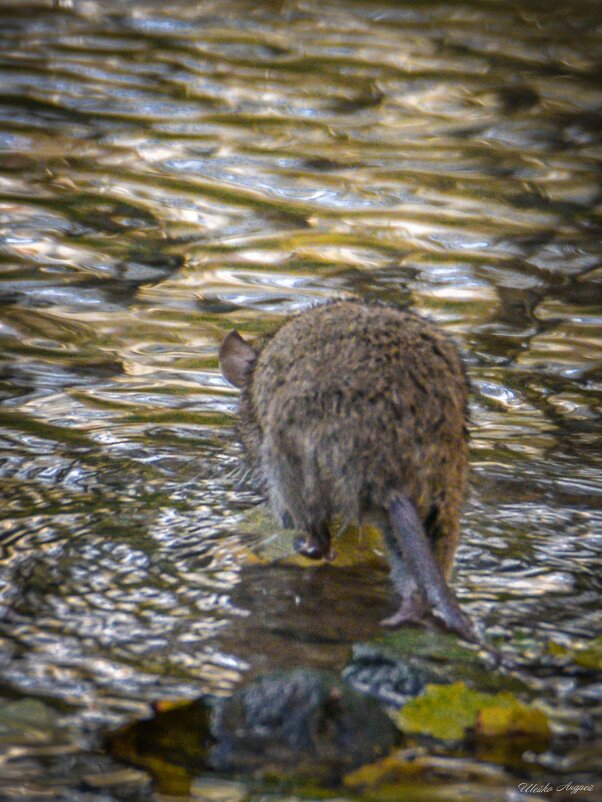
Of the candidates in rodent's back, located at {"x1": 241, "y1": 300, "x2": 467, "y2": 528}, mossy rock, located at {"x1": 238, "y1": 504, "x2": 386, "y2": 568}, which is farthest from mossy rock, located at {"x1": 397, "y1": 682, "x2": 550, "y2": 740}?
mossy rock, located at {"x1": 238, "y1": 504, "x2": 386, "y2": 568}

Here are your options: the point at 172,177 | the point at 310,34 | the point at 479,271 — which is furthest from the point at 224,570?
the point at 310,34

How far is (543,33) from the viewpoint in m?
17.6

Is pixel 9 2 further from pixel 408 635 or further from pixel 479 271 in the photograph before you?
pixel 408 635

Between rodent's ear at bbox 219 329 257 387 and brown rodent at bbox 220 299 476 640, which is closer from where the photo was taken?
brown rodent at bbox 220 299 476 640

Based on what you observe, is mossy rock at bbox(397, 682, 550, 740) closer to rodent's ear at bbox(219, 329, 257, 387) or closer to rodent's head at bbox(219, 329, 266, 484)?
rodent's head at bbox(219, 329, 266, 484)

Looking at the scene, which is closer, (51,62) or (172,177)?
(172,177)

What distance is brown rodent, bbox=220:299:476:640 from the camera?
4.85 meters

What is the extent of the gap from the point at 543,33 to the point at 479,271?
9080 millimetres

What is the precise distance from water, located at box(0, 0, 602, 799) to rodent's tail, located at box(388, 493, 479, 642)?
249mm

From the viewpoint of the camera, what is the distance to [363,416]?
488 cm

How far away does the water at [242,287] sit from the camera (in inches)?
190

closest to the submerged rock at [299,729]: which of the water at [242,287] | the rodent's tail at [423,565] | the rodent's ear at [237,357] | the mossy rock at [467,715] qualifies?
the mossy rock at [467,715]

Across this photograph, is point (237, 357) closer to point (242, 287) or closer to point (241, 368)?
point (241, 368)

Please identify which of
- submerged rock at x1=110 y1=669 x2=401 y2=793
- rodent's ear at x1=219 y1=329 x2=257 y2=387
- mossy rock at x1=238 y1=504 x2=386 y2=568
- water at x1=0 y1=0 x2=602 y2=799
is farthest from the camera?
rodent's ear at x1=219 y1=329 x2=257 y2=387
